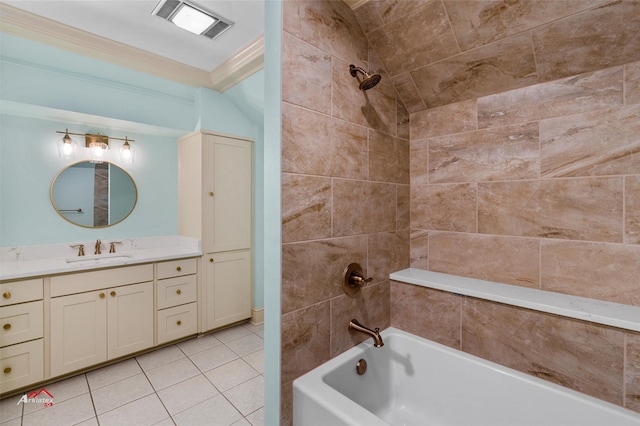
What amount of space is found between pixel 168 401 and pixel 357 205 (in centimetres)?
196

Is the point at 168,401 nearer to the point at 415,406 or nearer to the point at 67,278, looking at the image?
the point at 67,278

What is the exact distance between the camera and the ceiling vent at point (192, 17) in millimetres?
1795

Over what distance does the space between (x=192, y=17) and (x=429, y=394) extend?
285 cm

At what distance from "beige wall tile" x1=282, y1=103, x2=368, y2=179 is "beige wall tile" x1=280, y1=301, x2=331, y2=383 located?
2.27ft

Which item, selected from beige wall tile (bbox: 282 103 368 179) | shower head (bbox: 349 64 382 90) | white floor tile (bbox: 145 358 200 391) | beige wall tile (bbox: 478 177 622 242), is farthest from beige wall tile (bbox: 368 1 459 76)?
white floor tile (bbox: 145 358 200 391)

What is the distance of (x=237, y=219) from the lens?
3.20 metres

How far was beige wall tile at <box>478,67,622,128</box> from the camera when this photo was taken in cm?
131

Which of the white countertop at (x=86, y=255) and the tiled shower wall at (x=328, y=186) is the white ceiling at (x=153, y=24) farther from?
the white countertop at (x=86, y=255)

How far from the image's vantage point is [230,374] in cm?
228

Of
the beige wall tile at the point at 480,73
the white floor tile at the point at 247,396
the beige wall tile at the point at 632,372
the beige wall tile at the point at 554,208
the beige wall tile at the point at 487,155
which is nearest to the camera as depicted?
the beige wall tile at the point at 632,372

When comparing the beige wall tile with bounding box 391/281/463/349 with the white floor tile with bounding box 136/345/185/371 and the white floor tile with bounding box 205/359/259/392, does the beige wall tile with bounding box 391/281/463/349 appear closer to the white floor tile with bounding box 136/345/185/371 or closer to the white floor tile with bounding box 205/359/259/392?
the white floor tile with bounding box 205/359/259/392

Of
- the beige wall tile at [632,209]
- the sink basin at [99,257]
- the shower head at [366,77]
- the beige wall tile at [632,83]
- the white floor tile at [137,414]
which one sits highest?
the shower head at [366,77]

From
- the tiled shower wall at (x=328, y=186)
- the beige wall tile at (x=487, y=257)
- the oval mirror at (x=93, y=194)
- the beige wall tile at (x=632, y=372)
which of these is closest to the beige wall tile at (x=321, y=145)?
the tiled shower wall at (x=328, y=186)

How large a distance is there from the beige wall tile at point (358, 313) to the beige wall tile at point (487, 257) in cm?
45
